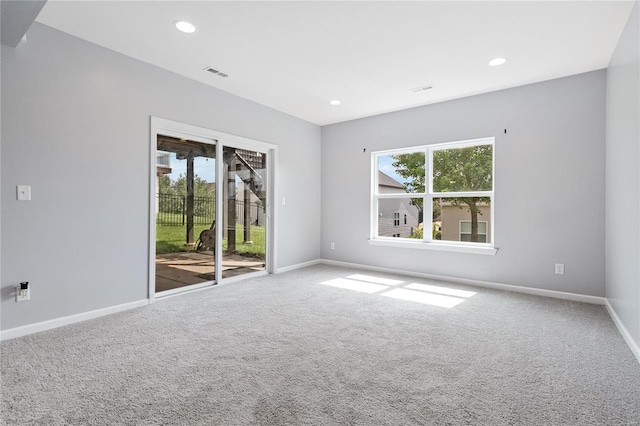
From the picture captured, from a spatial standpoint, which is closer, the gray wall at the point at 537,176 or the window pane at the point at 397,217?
the gray wall at the point at 537,176

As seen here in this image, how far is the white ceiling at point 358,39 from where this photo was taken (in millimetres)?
2412

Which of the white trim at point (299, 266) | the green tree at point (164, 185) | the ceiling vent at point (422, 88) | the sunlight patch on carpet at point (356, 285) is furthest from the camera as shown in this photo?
the white trim at point (299, 266)

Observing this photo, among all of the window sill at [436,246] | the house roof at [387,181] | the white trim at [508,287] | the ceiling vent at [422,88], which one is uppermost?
the ceiling vent at [422,88]

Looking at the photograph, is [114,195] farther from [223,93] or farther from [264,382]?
[264,382]

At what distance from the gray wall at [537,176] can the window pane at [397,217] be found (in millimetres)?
365

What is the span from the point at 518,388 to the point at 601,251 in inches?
102

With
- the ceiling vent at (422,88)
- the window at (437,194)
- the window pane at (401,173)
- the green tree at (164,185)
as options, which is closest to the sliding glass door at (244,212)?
the green tree at (164,185)

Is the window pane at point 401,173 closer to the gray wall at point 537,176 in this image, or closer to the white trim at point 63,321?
the gray wall at point 537,176

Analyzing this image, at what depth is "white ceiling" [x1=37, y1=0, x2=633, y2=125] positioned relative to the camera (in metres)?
2.41

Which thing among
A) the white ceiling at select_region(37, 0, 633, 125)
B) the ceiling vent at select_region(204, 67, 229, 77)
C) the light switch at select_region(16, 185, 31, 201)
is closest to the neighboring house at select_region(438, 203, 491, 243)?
the white ceiling at select_region(37, 0, 633, 125)

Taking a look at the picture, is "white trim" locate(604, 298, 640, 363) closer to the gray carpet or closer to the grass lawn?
the gray carpet

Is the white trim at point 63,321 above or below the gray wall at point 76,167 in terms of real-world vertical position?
below

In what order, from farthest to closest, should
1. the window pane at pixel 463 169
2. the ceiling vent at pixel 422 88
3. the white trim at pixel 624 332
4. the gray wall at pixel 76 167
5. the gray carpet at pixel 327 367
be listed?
the window pane at pixel 463 169 → the ceiling vent at pixel 422 88 → the gray wall at pixel 76 167 → the white trim at pixel 624 332 → the gray carpet at pixel 327 367

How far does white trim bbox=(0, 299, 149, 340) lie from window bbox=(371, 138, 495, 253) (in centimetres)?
354
